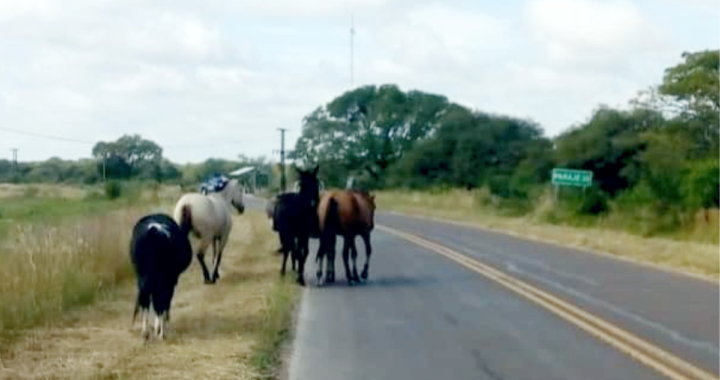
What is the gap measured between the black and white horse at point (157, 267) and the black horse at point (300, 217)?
7591 mm

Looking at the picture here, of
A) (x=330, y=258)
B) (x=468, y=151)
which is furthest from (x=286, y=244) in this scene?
(x=468, y=151)

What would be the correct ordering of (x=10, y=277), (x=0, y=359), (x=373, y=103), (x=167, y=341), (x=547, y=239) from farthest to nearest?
1. (x=373, y=103)
2. (x=547, y=239)
3. (x=10, y=277)
4. (x=167, y=341)
5. (x=0, y=359)

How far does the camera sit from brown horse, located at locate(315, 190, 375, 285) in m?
24.8

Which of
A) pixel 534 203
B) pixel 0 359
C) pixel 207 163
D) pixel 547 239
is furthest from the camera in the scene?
pixel 207 163

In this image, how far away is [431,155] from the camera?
10231 centimetres

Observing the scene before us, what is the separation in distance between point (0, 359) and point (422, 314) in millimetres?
6584

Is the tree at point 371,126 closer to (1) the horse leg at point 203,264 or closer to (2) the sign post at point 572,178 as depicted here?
(2) the sign post at point 572,178

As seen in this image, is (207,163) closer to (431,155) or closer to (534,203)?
(431,155)

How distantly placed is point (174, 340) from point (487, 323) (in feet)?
13.4

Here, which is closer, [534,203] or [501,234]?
[501,234]

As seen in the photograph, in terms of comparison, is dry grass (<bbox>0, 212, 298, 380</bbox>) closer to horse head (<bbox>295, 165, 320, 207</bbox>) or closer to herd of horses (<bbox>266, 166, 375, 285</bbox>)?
herd of horses (<bbox>266, 166, 375, 285</bbox>)

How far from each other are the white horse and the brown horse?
1.76 metres

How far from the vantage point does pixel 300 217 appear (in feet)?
81.4

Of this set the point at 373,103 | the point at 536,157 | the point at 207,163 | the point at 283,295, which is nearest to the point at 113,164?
the point at 536,157
